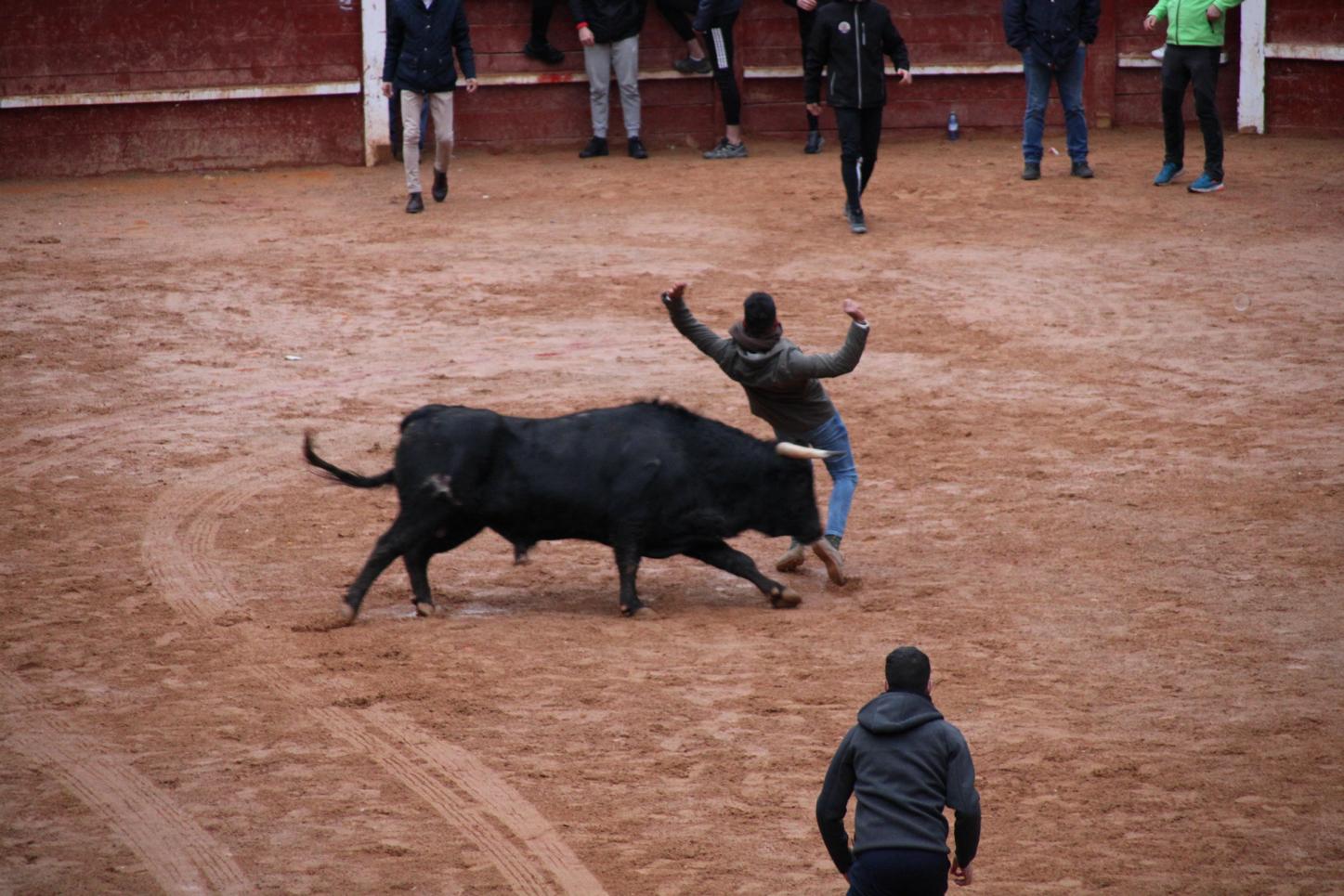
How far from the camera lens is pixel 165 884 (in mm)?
5539

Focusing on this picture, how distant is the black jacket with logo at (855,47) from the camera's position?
1517 centimetres

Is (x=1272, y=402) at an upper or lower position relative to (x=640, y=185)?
lower

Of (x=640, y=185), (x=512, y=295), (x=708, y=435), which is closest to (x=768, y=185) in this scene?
(x=640, y=185)

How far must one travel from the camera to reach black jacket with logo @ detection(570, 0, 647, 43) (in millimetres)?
18688

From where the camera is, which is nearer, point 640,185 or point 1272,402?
point 1272,402

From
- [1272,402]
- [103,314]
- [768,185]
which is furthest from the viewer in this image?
[768,185]

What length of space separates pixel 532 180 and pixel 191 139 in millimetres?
4069

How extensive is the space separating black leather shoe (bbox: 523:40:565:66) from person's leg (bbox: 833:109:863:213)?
5.37 meters

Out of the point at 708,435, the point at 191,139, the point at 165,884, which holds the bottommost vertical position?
the point at 165,884

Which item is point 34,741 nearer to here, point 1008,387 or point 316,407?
point 316,407

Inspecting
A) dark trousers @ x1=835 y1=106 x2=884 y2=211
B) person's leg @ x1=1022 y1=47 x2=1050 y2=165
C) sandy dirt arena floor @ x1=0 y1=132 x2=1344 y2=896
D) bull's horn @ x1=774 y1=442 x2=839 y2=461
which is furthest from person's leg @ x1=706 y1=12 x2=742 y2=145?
bull's horn @ x1=774 y1=442 x2=839 y2=461

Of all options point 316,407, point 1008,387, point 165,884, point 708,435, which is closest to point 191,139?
point 316,407

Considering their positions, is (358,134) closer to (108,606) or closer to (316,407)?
(316,407)

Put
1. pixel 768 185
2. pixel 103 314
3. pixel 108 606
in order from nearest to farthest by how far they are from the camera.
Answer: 1. pixel 108 606
2. pixel 103 314
3. pixel 768 185
